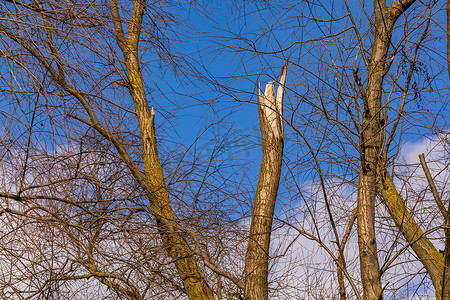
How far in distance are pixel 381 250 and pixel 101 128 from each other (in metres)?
2.99

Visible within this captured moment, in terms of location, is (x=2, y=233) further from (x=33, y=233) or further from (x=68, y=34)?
→ (x=68, y=34)

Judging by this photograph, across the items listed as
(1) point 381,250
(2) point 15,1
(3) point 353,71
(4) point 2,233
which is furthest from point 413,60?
(4) point 2,233

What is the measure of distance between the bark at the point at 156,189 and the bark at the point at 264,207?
519 mm

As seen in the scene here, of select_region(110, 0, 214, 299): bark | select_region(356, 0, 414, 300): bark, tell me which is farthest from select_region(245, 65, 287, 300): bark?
select_region(356, 0, 414, 300): bark

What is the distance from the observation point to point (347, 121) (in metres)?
3.90

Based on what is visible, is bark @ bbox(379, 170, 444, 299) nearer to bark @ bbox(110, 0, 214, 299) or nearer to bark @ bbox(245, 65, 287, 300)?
bark @ bbox(245, 65, 287, 300)

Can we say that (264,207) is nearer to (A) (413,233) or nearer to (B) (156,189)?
(B) (156,189)

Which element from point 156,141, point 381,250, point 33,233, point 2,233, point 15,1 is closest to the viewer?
point 15,1

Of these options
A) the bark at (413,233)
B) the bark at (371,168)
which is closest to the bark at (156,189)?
the bark at (371,168)

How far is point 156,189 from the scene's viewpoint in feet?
16.4

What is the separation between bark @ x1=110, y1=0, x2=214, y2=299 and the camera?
179 inches

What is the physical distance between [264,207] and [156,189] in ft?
3.95

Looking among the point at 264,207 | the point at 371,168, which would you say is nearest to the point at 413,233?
the point at 371,168

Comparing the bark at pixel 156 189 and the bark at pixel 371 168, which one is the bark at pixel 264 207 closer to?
the bark at pixel 156 189
